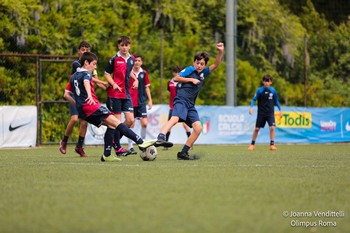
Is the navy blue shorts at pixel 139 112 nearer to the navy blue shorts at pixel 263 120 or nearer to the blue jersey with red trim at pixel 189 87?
the navy blue shorts at pixel 263 120

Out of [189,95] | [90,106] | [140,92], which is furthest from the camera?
[140,92]

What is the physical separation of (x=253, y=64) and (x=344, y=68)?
18.5 feet

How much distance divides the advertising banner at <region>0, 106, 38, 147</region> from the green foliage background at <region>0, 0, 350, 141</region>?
1.35 metres

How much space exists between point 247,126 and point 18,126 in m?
7.90

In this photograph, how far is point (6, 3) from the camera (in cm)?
2525

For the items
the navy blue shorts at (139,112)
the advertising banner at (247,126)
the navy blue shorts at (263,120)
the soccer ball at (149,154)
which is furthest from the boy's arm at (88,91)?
the advertising banner at (247,126)

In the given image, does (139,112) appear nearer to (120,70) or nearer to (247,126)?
(120,70)

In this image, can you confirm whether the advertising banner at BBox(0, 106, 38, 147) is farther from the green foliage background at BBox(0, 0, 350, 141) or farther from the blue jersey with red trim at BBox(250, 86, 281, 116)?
the blue jersey with red trim at BBox(250, 86, 281, 116)

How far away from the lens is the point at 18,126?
21.5 metres

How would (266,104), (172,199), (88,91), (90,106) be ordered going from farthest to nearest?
(266,104) < (90,106) < (88,91) < (172,199)

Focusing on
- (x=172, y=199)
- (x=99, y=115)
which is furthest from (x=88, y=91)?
(x=172, y=199)

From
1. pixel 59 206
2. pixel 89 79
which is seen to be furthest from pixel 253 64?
pixel 59 206

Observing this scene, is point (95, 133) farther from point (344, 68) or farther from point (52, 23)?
point (344, 68)

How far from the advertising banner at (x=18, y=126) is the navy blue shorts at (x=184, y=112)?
871cm
